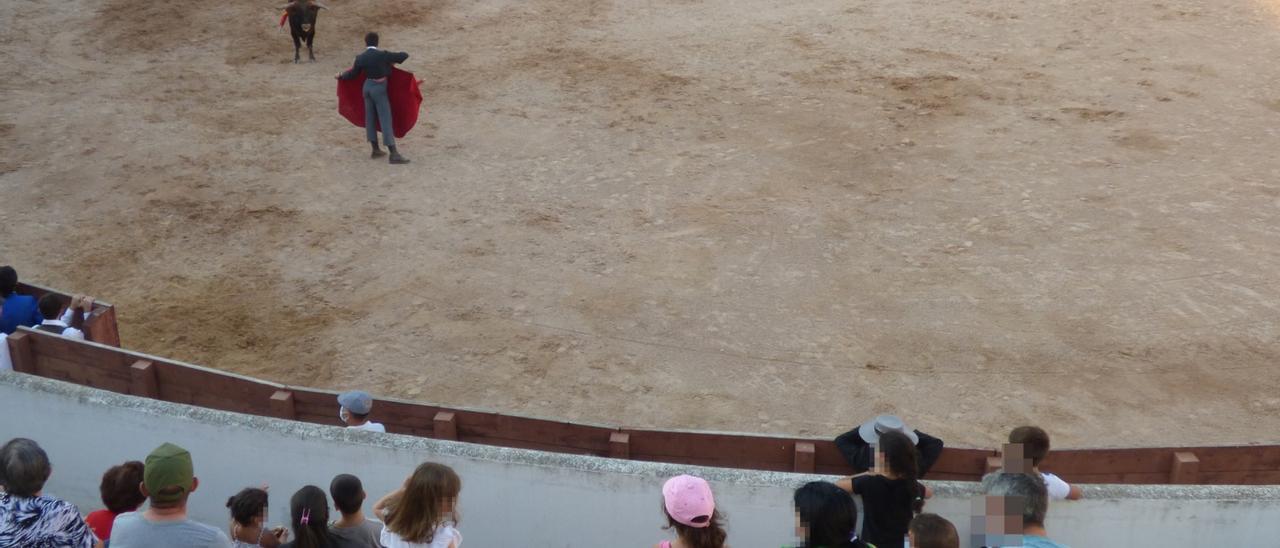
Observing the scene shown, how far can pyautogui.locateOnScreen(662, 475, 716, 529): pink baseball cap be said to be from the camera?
3.18 meters

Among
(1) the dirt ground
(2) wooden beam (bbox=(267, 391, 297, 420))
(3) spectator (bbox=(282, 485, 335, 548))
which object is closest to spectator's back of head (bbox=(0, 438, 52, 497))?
(3) spectator (bbox=(282, 485, 335, 548))

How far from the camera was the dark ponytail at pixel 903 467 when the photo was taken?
12.2ft

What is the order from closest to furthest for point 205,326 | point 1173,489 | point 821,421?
point 1173,489 < point 821,421 < point 205,326

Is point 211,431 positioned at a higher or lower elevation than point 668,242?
higher

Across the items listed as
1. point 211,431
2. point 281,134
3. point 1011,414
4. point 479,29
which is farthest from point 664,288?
point 479,29

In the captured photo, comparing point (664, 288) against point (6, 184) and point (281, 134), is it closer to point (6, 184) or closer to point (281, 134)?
point (281, 134)

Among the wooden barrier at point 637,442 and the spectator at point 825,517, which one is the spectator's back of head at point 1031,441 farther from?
the spectator at point 825,517

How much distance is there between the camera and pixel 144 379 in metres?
5.22

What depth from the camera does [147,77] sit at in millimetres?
11695

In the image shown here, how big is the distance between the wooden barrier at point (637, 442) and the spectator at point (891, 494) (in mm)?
687

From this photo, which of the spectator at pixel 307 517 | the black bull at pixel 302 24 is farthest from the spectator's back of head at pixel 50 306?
the black bull at pixel 302 24

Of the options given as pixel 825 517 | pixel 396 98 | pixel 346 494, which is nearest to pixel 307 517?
pixel 346 494

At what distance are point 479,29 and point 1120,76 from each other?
21.7ft

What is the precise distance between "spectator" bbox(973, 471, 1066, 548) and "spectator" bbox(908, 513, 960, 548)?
41 centimetres
